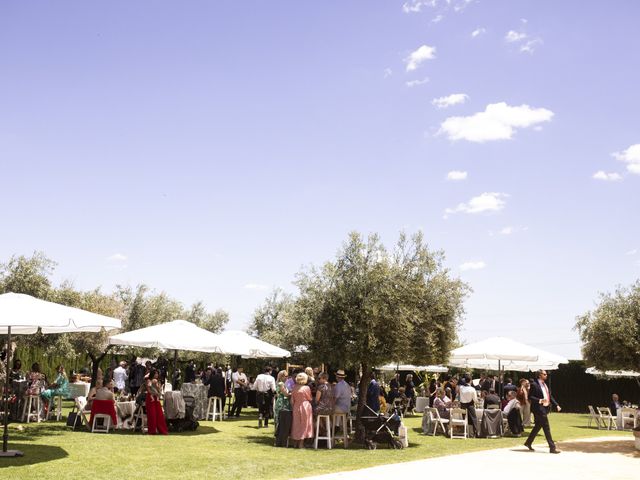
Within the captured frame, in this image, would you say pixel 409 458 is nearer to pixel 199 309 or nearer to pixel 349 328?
pixel 349 328

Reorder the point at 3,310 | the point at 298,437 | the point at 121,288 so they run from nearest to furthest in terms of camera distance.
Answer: the point at 3,310 → the point at 298,437 → the point at 121,288

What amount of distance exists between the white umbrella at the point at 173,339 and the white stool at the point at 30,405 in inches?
97.4

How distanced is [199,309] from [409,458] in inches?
1792

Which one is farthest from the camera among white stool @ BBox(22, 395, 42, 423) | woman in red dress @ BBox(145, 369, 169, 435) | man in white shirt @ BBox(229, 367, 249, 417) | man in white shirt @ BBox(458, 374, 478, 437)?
man in white shirt @ BBox(229, 367, 249, 417)

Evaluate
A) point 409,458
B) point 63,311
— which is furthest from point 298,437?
point 63,311

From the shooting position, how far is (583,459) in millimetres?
12844

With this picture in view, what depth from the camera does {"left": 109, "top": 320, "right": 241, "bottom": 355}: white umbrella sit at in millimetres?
15961

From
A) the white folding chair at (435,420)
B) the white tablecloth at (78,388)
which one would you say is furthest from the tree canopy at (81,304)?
the white folding chair at (435,420)

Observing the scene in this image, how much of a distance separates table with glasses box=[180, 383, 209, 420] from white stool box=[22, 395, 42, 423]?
357cm

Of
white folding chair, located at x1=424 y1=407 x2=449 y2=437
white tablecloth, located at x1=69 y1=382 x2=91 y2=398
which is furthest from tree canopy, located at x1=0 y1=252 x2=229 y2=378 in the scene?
white folding chair, located at x1=424 y1=407 x2=449 y2=437

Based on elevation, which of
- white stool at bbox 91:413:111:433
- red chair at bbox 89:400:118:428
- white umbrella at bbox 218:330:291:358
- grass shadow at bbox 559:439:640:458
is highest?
white umbrella at bbox 218:330:291:358

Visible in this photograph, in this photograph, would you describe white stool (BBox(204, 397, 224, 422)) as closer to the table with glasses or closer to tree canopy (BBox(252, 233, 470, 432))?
the table with glasses

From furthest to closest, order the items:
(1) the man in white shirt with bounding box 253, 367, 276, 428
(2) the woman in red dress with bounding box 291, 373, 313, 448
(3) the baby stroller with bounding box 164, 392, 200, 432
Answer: (1) the man in white shirt with bounding box 253, 367, 276, 428 → (3) the baby stroller with bounding box 164, 392, 200, 432 → (2) the woman in red dress with bounding box 291, 373, 313, 448

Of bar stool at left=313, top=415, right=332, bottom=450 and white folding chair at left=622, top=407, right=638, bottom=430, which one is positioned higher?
white folding chair at left=622, top=407, right=638, bottom=430
